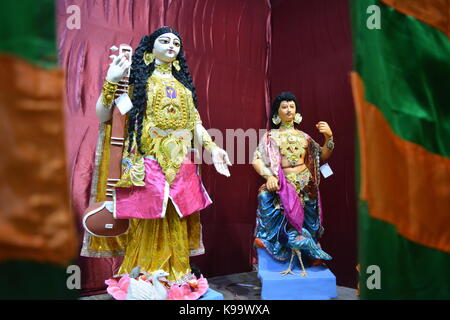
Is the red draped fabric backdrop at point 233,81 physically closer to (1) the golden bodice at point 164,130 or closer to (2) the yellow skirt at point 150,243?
(2) the yellow skirt at point 150,243

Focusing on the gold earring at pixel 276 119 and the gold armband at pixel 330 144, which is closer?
the gold armband at pixel 330 144

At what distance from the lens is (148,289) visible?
2.15m

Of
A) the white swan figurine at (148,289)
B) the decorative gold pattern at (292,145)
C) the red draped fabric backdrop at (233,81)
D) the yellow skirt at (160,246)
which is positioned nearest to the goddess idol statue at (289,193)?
the decorative gold pattern at (292,145)

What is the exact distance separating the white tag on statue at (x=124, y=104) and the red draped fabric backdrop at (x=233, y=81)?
644mm

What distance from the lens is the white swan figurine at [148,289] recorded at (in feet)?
6.97

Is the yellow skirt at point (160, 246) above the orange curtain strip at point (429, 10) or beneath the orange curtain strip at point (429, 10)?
beneath

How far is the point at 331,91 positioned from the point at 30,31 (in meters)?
2.73

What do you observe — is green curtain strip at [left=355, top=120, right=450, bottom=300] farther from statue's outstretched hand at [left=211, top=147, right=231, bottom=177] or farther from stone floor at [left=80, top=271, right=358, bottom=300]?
stone floor at [left=80, top=271, right=358, bottom=300]

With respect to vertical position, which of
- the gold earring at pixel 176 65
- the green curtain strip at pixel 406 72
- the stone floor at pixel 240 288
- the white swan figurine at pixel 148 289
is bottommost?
the stone floor at pixel 240 288

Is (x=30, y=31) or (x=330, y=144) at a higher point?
(x=30, y=31)

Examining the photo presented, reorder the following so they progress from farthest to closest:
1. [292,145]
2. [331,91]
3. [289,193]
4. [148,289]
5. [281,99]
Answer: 1. [331,91]
2. [281,99]
3. [292,145]
4. [289,193]
5. [148,289]

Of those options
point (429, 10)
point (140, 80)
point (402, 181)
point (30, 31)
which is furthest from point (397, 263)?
point (140, 80)

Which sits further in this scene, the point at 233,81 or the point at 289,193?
the point at 233,81

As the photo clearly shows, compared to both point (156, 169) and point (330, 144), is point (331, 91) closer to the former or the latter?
point (330, 144)
